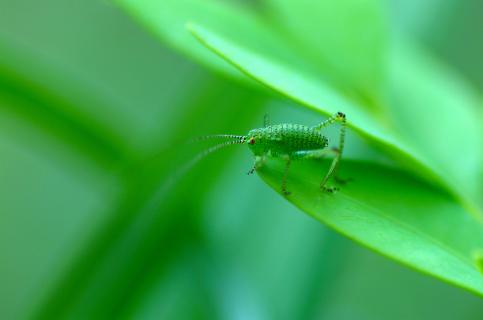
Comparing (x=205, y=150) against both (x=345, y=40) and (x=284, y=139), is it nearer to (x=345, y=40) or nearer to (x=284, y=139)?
(x=284, y=139)

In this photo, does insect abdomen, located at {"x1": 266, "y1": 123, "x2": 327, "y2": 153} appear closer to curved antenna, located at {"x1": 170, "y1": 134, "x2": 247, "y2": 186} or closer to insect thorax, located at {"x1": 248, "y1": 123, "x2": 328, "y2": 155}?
insect thorax, located at {"x1": 248, "y1": 123, "x2": 328, "y2": 155}

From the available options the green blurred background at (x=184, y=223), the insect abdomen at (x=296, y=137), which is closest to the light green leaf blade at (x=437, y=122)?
the insect abdomen at (x=296, y=137)

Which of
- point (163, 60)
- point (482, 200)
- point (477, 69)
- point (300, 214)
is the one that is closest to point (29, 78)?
point (300, 214)

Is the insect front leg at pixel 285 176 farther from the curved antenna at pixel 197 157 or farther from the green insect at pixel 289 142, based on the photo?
the curved antenna at pixel 197 157

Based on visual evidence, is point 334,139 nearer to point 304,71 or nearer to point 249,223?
point 249,223

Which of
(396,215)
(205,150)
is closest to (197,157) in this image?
(205,150)

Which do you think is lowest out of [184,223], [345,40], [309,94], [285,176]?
[184,223]
